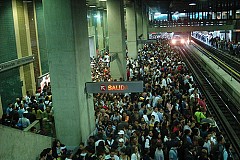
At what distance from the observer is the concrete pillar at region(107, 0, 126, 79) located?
758 inches

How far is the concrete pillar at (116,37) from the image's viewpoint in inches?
758

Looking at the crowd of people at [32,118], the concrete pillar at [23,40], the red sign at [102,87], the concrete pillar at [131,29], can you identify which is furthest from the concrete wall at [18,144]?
the concrete pillar at [131,29]

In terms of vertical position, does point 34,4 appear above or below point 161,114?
above

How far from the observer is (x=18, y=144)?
27.3ft

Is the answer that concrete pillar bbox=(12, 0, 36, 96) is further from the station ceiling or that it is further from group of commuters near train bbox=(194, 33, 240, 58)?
group of commuters near train bbox=(194, 33, 240, 58)

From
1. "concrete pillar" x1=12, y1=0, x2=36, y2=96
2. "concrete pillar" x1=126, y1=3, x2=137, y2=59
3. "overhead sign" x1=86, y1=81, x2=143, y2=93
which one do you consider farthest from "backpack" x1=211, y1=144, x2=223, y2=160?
"concrete pillar" x1=126, y1=3, x2=137, y2=59

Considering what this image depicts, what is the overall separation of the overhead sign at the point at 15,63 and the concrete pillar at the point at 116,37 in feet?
15.7

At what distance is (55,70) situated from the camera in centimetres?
1049

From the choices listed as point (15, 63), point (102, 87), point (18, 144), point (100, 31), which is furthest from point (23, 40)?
point (100, 31)

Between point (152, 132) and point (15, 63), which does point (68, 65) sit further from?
point (15, 63)

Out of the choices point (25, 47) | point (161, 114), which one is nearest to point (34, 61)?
point (25, 47)

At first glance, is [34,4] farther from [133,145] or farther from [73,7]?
[133,145]

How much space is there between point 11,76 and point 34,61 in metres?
3.04

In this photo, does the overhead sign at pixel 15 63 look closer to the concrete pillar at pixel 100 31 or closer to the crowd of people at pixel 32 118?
the crowd of people at pixel 32 118
